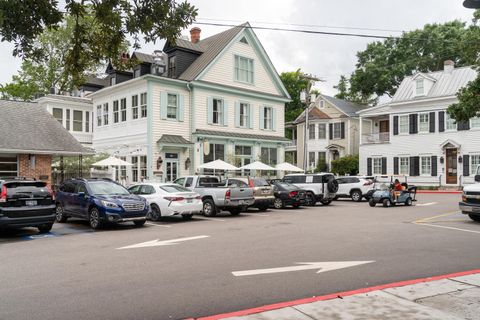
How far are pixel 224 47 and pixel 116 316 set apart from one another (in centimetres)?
2783

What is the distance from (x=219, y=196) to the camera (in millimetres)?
18812

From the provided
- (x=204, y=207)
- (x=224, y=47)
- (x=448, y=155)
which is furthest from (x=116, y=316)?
(x=448, y=155)

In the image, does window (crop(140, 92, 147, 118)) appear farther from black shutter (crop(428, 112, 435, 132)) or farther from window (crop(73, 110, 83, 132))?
black shutter (crop(428, 112, 435, 132))

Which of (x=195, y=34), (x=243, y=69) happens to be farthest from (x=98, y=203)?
(x=195, y=34)

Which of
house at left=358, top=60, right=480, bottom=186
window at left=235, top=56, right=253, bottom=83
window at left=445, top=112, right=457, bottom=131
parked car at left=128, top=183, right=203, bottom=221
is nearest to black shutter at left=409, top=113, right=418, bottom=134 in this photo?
house at left=358, top=60, right=480, bottom=186

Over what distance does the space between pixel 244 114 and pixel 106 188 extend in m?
19.1

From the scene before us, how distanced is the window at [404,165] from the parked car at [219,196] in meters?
25.4

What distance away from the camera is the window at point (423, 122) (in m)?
39.0

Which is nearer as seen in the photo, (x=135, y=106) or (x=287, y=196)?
(x=287, y=196)

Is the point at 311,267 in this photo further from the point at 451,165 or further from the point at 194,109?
the point at 451,165

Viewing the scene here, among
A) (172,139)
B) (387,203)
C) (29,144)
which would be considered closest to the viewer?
(29,144)

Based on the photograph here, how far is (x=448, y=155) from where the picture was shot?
37562mm

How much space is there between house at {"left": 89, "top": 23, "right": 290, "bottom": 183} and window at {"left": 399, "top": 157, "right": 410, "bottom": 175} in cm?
1216

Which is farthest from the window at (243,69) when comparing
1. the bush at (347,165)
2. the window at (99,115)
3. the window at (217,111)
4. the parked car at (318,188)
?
the bush at (347,165)
